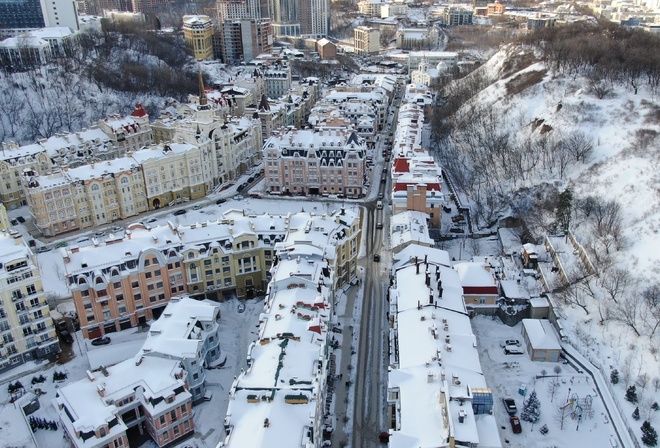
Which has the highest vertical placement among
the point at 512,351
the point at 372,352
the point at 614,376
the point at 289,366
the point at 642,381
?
the point at 289,366

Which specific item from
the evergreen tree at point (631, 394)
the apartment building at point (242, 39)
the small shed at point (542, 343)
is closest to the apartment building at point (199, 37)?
the apartment building at point (242, 39)

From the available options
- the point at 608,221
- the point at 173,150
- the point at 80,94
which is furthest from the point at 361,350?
the point at 80,94

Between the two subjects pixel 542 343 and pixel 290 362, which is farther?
pixel 542 343

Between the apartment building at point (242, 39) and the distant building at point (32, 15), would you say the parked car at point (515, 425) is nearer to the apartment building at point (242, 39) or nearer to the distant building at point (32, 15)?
the distant building at point (32, 15)

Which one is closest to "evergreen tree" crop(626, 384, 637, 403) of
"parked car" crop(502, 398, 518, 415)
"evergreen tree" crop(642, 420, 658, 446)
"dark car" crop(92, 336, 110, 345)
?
"evergreen tree" crop(642, 420, 658, 446)

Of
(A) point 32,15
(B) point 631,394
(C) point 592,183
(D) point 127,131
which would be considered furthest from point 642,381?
(A) point 32,15

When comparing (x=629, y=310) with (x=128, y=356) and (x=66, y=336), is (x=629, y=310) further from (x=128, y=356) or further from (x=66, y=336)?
(x=66, y=336)
